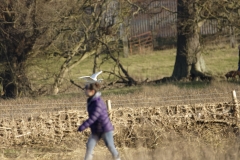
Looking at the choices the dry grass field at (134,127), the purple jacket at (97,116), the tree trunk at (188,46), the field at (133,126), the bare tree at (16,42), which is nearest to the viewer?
the purple jacket at (97,116)

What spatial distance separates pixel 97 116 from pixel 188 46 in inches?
650

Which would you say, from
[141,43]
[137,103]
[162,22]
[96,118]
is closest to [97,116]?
[96,118]

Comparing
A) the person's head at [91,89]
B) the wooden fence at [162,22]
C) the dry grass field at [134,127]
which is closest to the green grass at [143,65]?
the wooden fence at [162,22]

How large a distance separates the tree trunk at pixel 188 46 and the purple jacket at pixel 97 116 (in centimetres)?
1410

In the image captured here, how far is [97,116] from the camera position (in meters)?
8.08

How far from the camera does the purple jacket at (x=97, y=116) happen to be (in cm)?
806

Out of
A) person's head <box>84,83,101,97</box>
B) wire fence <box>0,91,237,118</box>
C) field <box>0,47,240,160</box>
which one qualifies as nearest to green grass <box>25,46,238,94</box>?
wire fence <box>0,91,237,118</box>

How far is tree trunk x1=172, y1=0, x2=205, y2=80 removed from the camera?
72.8 ft

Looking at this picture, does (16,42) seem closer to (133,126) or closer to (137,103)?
(137,103)

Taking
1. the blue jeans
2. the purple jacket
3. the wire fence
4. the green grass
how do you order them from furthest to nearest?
the green grass
the wire fence
the blue jeans
the purple jacket

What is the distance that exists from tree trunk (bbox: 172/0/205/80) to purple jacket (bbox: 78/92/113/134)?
46.3 feet

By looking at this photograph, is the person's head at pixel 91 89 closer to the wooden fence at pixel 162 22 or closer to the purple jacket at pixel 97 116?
the purple jacket at pixel 97 116

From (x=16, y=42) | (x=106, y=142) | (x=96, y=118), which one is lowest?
(x=106, y=142)

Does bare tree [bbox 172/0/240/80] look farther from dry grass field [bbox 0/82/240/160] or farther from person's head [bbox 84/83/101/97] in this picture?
person's head [bbox 84/83/101/97]
